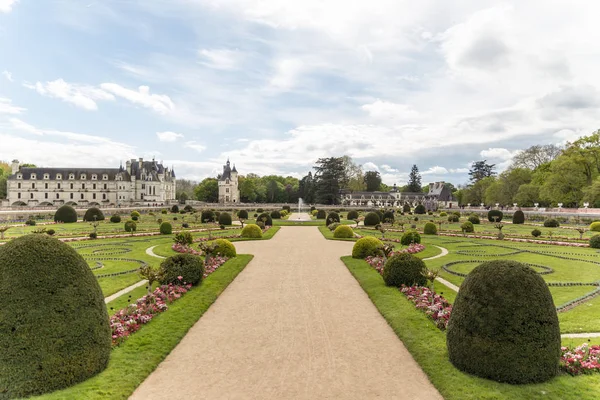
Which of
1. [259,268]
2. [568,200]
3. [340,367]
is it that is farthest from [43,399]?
[568,200]

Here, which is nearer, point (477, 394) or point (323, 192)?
point (477, 394)

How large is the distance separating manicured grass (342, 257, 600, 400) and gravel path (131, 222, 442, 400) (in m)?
0.23

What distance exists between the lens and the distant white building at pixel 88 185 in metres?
94.4

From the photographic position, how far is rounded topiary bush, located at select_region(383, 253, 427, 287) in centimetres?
1323

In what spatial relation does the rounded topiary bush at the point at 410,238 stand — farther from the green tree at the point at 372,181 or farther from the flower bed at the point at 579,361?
the green tree at the point at 372,181

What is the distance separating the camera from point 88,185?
100 meters

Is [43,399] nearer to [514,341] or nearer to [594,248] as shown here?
[514,341]

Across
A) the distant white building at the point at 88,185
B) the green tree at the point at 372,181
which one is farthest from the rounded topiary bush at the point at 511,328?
the green tree at the point at 372,181

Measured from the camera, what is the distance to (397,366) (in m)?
7.39

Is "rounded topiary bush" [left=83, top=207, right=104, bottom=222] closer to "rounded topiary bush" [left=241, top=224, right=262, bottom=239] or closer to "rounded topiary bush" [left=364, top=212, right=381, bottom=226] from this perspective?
"rounded topiary bush" [left=241, top=224, right=262, bottom=239]

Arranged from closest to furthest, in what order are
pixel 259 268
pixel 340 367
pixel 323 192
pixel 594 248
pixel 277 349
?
pixel 340 367 → pixel 277 349 → pixel 259 268 → pixel 594 248 → pixel 323 192

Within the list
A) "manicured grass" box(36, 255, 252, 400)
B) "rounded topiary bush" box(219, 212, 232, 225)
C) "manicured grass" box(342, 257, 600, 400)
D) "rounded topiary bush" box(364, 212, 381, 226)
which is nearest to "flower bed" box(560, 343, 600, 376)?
"manicured grass" box(342, 257, 600, 400)

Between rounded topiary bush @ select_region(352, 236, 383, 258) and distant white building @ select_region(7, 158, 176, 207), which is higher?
distant white building @ select_region(7, 158, 176, 207)

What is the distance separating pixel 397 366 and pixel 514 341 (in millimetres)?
2125
